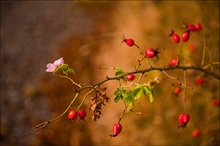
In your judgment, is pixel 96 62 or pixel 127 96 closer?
pixel 127 96

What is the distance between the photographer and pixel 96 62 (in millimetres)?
5664

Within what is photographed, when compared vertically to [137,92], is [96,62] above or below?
above

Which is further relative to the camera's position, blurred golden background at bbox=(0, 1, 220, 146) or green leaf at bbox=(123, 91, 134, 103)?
blurred golden background at bbox=(0, 1, 220, 146)

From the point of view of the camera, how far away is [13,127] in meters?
4.54

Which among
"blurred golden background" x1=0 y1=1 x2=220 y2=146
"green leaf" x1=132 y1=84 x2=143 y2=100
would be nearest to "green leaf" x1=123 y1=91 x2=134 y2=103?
"green leaf" x1=132 y1=84 x2=143 y2=100

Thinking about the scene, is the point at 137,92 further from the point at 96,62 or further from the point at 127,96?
the point at 96,62

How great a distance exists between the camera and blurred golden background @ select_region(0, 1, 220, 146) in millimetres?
3820

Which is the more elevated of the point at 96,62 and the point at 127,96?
the point at 96,62

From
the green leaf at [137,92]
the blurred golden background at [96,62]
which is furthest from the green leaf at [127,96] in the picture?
the blurred golden background at [96,62]

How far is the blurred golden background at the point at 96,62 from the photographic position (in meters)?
3.82

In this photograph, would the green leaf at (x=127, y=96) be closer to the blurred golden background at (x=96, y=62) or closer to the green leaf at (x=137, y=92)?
the green leaf at (x=137, y=92)

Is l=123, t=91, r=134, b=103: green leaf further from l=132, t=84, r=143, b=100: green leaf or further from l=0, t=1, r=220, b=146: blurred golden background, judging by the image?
l=0, t=1, r=220, b=146: blurred golden background

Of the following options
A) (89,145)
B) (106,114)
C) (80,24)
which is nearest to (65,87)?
(106,114)

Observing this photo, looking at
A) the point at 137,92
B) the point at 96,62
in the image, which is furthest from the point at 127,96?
the point at 96,62
